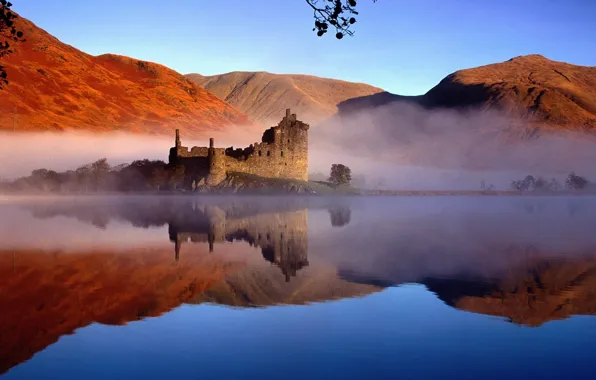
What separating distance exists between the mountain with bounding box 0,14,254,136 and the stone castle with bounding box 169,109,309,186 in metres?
44.4

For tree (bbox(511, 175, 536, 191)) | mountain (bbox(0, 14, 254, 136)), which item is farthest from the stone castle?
tree (bbox(511, 175, 536, 191))

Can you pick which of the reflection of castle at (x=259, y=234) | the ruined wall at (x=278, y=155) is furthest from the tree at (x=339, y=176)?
the reflection of castle at (x=259, y=234)

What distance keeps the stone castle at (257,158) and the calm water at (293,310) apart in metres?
49.9

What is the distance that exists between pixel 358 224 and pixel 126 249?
1734 cm

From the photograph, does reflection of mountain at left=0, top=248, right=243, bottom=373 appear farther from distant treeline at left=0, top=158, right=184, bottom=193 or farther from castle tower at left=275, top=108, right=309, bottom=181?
distant treeline at left=0, top=158, right=184, bottom=193

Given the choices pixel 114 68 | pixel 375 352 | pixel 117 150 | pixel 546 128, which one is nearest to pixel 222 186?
pixel 117 150

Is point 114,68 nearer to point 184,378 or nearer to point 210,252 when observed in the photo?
point 210,252

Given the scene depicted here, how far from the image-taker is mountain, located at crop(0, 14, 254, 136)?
112562 mm

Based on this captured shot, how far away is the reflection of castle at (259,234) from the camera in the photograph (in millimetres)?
21125

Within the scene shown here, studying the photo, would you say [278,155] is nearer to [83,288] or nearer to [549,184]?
[83,288]

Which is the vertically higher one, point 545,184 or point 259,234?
point 545,184

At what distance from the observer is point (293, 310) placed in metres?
12.9

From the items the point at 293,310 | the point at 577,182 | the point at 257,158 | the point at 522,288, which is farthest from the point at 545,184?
the point at 293,310

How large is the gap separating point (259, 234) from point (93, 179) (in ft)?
226
